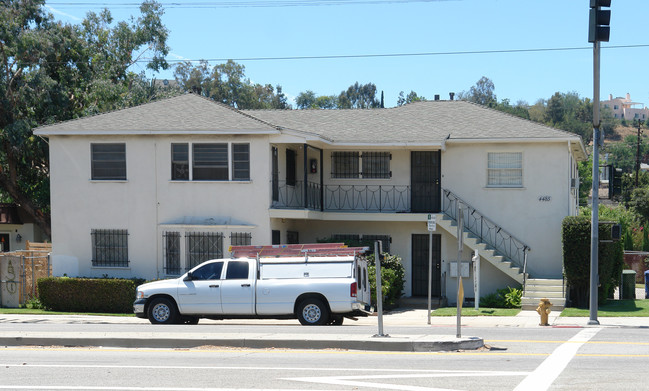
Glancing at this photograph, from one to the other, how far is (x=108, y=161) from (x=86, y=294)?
4.53m

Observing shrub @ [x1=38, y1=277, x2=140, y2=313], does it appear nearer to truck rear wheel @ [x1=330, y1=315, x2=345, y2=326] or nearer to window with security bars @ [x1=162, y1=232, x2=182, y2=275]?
window with security bars @ [x1=162, y1=232, x2=182, y2=275]

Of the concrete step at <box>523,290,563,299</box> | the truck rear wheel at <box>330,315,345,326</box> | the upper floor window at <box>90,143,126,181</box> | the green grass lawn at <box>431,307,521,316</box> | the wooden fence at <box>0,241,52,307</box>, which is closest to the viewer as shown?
the truck rear wheel at <box>330,315,345,326</box>

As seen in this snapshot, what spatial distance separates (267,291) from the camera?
800 inches

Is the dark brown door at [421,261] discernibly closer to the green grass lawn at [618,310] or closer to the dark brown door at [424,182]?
the dark brown door at [424,182]

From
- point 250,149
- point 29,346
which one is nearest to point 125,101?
point 250,149

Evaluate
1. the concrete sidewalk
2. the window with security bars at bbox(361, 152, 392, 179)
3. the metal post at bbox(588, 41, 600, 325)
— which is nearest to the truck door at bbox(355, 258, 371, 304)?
the concrete sidewalk

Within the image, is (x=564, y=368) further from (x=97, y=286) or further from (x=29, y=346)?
(x=97, y=286)

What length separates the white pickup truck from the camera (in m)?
20.1

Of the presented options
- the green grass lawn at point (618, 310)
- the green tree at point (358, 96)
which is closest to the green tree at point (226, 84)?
the green tree at point (358, 96)

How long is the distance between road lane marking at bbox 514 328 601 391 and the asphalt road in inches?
0.5

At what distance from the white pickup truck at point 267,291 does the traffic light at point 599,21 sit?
8.16m

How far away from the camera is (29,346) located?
52.6 ft

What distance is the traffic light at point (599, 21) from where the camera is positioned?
20438mm

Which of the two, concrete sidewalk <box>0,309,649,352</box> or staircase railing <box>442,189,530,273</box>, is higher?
staircase railing <box>442,189,530,273</box>
